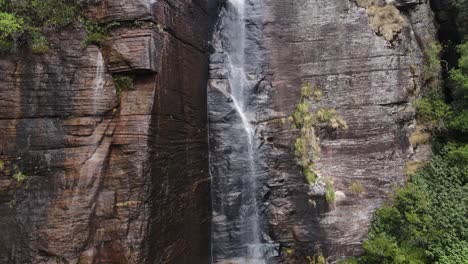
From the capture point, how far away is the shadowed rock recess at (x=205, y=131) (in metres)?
6.14

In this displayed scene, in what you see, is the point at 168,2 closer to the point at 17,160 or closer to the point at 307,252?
the point at 17,160

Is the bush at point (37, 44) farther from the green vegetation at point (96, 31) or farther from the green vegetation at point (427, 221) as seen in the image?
the green vegetation at point (427, 221)

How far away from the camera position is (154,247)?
6.32m

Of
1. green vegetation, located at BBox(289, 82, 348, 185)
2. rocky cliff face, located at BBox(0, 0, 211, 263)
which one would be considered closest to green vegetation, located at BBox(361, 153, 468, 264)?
green vegetation, located at BBox(289, 82, 348, 185)

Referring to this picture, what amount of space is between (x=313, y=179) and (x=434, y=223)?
2.83m

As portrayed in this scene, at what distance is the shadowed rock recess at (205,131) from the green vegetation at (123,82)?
6 centimetres

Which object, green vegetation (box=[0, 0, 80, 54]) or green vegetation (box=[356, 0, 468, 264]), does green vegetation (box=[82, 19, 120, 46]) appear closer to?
green vegetation (box=[0, 0, 80, 54])

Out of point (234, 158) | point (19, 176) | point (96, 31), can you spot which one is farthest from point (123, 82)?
point (234, 158)

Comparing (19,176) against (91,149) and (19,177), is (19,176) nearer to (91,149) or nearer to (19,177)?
(19,177)

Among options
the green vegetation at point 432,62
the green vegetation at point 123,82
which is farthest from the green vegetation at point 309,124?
Result: the green vegetation at point 123,82

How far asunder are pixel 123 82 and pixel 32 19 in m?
2.07

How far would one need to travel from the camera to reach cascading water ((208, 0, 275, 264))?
884cm

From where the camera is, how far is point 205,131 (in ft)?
29.7

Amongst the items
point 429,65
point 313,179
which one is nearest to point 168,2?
point 313,179
